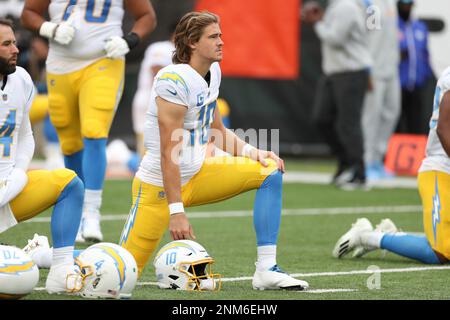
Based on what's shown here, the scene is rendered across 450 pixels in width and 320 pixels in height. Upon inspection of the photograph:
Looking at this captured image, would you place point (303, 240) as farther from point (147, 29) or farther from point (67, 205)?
point (67, 205)

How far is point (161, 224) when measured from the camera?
5.99m

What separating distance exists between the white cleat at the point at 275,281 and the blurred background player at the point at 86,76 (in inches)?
80.2

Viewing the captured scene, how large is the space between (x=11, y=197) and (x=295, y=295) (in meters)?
1.48

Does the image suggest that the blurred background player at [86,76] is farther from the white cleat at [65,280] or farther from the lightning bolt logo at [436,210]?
the lightning bolt logo at [436,210]

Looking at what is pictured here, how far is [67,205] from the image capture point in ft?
18.0

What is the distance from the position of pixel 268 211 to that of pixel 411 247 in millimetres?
1543

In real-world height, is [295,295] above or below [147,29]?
below

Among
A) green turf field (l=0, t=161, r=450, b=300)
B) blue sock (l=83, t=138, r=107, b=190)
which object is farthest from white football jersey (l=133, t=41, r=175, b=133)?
blue sock (l=83, t=138, r=107, b=190)

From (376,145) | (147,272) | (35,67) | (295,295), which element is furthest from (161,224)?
(35,67)

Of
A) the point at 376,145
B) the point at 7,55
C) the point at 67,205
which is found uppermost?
the point at 7,55

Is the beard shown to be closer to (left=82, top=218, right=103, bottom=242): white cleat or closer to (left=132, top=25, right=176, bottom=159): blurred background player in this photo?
(left=82, top=218, right=103, bottom=242): white cleat
